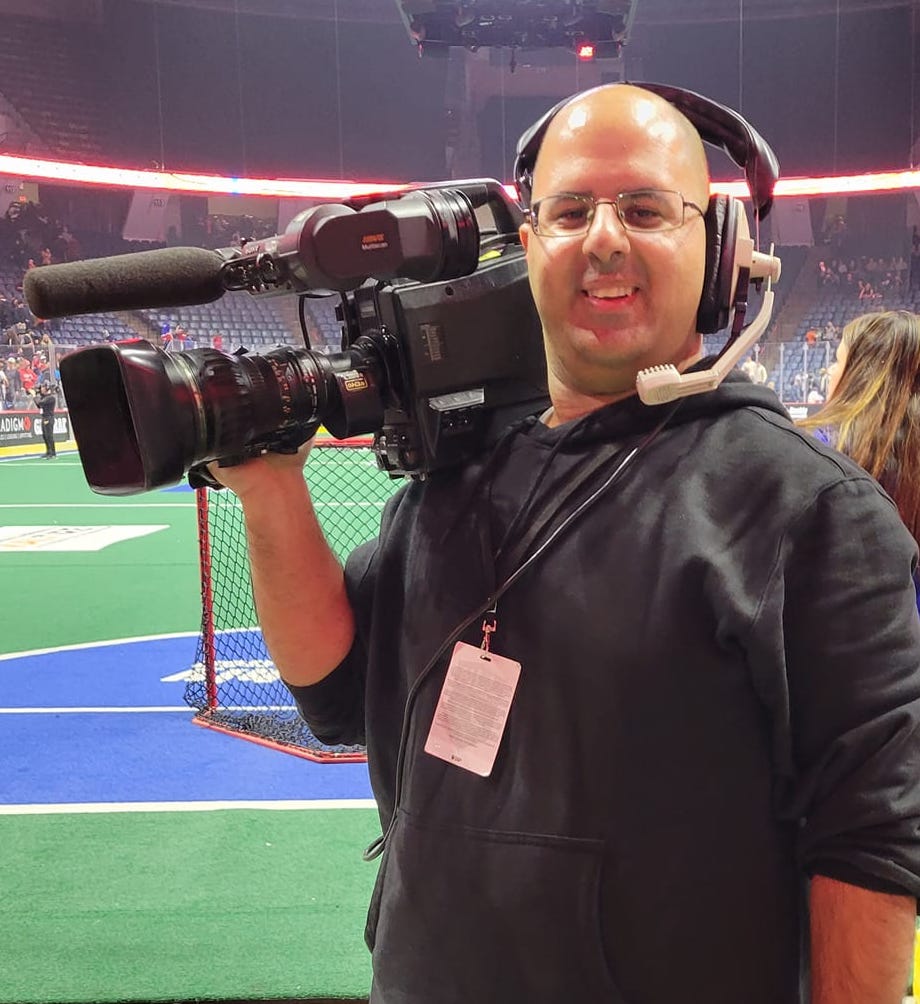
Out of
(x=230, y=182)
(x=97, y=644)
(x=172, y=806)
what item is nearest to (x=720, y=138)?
(x=172, y=806)

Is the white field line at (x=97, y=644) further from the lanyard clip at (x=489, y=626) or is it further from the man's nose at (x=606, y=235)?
the man's nose at (x=606, y=235)

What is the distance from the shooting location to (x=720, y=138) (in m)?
1.01

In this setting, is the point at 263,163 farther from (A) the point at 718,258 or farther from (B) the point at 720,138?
(A) the point at 718,258

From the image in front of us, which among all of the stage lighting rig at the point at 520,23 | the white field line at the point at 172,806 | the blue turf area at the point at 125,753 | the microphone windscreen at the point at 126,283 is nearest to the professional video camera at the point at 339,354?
the microphone windscreen at the point at 126,283

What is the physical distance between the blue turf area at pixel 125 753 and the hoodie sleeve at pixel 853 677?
7.82 ft

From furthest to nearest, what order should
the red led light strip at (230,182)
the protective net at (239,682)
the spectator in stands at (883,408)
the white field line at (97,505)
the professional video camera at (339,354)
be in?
1. the red led light strip at (230,182)
2. the white field line at (97,505)
3. the protective net at (239,682)
4. the spectator in stands at (883,408)
5. the professional video camera at (339,354)

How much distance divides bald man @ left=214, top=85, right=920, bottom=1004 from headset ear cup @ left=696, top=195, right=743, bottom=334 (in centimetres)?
2

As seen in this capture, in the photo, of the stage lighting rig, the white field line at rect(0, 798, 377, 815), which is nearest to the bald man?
the white field line at rect(0, 798, 377, 815)

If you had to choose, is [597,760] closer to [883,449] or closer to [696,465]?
[696,465]

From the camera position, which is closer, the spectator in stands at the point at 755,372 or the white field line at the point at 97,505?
the spectator in stands at the point at 755,372

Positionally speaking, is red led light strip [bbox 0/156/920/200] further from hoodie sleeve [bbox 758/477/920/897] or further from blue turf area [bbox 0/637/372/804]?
hoodie sleeve [bbox 758/477/920/897]

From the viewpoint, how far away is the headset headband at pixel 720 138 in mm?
963

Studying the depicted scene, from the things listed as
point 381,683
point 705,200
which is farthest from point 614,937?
point 705,200

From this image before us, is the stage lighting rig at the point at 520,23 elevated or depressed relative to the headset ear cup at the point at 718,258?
elevated
